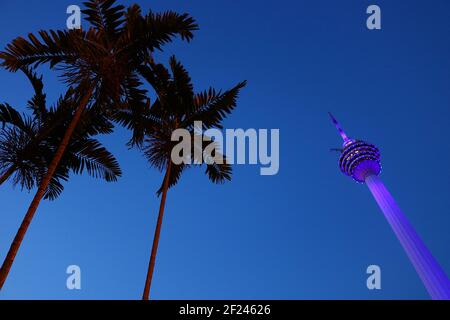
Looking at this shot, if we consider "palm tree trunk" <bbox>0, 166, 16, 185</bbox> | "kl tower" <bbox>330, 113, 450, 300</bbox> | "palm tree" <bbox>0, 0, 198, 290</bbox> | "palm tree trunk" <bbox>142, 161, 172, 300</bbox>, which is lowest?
"palm tree trunk" <bbox>142, 161, 172, 300</bbox>

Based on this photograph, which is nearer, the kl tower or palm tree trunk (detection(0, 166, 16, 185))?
palm tree trunk (detection(0, 166, 16, 185))

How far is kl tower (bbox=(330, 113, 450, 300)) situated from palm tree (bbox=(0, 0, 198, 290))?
3343 centimetres

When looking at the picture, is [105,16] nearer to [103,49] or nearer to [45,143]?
[103,49]

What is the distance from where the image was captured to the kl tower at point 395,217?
3134 centimetres

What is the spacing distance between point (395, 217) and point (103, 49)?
36.5m

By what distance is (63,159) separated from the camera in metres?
11.4

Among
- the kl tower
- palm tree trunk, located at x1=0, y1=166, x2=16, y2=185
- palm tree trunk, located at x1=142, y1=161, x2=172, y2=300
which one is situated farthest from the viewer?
the kl tower

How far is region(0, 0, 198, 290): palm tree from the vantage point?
9.36 meters

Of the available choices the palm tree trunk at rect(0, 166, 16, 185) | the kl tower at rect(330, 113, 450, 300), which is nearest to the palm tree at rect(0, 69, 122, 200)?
the palm tree trunk at rect(0, 166, 16, 185)

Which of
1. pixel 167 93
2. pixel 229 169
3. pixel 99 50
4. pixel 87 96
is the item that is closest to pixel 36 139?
pixel 87 96

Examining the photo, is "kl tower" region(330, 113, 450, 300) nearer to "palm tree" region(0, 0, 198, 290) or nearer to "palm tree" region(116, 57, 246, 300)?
"palm tree" region(116, 57, 246, 300)
